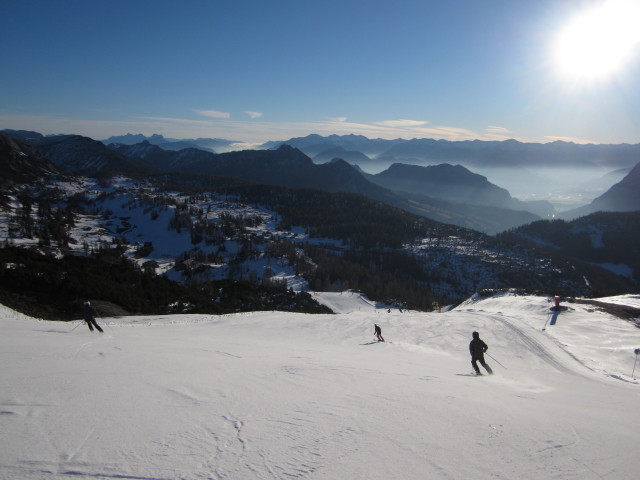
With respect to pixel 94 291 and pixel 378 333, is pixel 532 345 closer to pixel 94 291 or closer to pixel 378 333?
pixel 378 333

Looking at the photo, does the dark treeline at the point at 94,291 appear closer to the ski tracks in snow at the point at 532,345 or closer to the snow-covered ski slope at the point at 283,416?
the snow-covered ski slope at the point at 283,416

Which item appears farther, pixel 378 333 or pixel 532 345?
pixel 378 333

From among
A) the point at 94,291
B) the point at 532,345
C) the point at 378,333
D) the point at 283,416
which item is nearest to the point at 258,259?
the point at 94,291

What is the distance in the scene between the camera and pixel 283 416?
8.24 meters

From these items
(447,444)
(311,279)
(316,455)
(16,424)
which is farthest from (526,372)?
(311,279)

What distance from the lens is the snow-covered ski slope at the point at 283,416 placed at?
6.09 metres

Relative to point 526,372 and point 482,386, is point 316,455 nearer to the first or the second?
point 482,386

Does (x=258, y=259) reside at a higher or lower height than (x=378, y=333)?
lower

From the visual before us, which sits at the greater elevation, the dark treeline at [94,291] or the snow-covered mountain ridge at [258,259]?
the dark treeline at [94,291]

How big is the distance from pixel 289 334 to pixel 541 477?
22.6 meters

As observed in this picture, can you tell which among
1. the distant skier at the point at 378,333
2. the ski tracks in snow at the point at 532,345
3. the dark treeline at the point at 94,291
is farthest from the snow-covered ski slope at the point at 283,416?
the dark treeline at the point at 94,291

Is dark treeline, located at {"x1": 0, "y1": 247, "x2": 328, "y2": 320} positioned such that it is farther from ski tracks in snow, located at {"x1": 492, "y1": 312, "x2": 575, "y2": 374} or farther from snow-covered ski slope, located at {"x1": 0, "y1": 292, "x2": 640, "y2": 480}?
ski tracks in snow, located at {"x1": 492, "y1": 312, "x2": 575, "y2": 374}

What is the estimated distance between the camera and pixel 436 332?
29.9 m

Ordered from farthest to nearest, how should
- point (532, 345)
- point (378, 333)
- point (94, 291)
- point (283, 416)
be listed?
point (94, 291) < point (378, 333) < point (532, 345) < point (283, 416)
